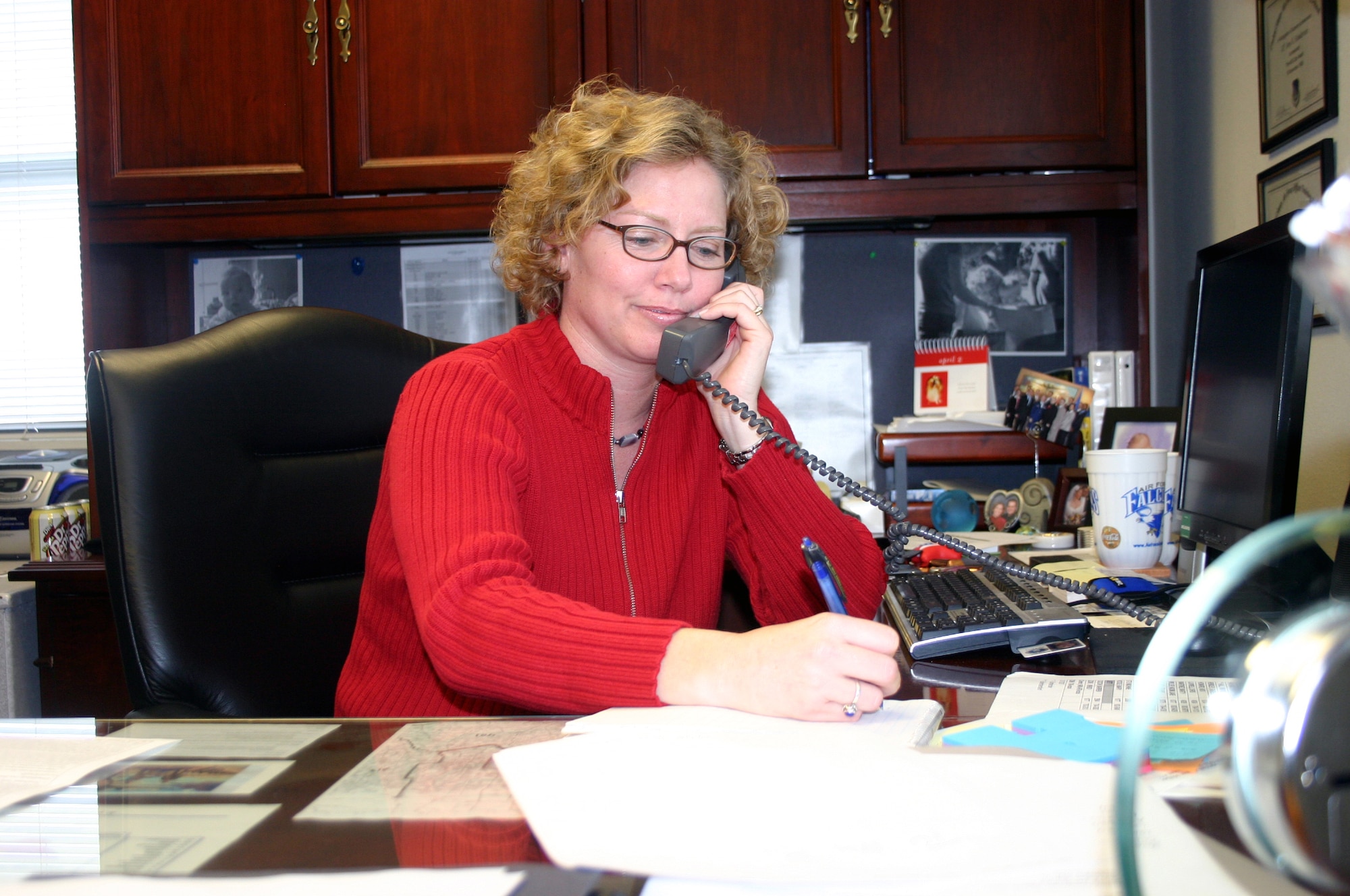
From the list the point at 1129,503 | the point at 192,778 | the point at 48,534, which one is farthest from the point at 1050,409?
the point at 48,534

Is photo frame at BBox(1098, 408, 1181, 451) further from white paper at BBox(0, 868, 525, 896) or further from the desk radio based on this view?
the desk radio

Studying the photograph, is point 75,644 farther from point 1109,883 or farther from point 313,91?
point 1109,883

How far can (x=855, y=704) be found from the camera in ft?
2.21

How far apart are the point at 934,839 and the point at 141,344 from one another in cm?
223

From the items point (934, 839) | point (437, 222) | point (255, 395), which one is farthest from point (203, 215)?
point (934, 839)

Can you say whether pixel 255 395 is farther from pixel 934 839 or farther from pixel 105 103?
pixel 105 103

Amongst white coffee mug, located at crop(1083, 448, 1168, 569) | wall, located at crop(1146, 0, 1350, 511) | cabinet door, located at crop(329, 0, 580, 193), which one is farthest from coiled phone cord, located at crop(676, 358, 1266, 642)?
cabinet door, located at crop(329, 0, 580, 193)

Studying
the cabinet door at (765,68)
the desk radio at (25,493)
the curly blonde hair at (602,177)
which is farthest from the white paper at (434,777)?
the desk radio at (25,493)

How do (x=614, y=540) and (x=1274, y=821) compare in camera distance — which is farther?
(x=614, y=540)

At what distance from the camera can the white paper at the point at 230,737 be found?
25.8 inches

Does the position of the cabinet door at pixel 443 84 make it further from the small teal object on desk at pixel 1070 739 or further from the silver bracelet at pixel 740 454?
the small teal object on desk at pixel 1070 739

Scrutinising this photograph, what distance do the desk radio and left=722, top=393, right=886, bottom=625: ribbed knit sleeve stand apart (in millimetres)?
1700

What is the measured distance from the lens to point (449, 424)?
962mm

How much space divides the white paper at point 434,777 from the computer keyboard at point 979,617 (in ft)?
1.37
